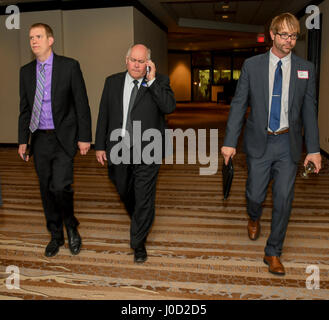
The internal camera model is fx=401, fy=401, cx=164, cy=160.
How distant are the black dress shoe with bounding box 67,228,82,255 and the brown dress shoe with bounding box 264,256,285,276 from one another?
1498 mm

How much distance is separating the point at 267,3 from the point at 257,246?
327 inches

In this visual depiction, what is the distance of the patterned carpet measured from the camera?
2.65m

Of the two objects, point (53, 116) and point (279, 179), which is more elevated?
point (53, 116)

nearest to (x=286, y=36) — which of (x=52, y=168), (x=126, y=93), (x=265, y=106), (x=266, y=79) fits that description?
(x=266, y=79)

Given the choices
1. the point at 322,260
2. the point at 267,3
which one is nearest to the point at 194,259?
the point at 322,260

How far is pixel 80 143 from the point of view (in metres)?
3.10

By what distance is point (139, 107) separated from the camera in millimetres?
2914

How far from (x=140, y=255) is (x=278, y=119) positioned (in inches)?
56.7

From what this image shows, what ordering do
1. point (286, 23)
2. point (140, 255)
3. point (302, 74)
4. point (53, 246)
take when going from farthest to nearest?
point (53, 246) → point (140, 255) → point (302, 74) → point (286, 23)

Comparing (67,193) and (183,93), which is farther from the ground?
(183,93)

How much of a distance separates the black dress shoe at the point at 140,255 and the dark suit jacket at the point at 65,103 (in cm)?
91

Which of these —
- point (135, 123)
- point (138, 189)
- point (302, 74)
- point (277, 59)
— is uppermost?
point (277, 59)

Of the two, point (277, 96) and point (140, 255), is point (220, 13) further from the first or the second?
point (140, 255)
